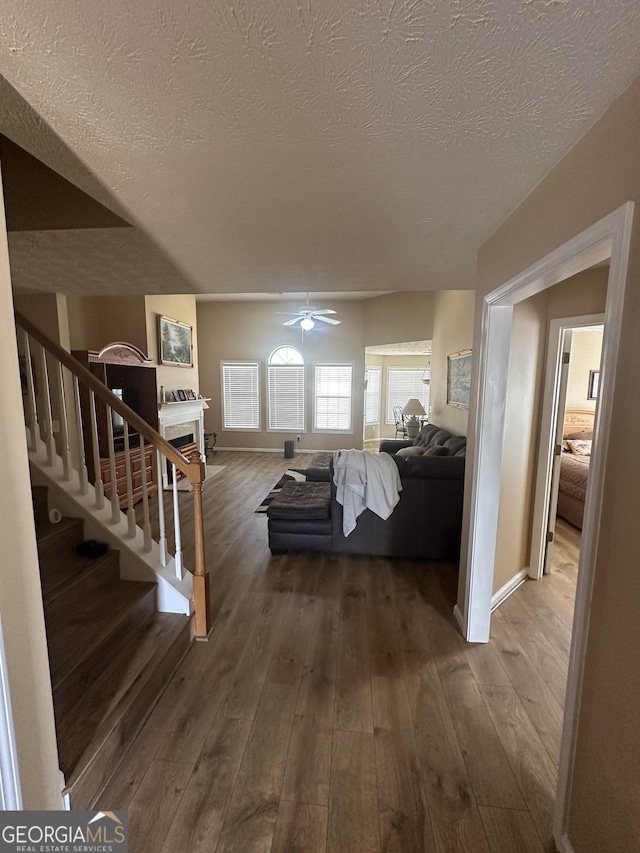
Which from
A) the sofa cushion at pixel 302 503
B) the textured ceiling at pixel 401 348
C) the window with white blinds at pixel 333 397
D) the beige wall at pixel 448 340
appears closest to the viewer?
the sofa cushion at pixel 302 503

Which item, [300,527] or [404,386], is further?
[404,386]

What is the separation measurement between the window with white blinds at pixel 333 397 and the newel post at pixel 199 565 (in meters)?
6.00

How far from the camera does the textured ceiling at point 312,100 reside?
30.3 inches

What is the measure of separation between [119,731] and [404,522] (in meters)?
2.37

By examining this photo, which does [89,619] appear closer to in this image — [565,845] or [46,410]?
[46,410]

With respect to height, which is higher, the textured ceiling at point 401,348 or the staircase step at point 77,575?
the textured ceiling at point 401,348

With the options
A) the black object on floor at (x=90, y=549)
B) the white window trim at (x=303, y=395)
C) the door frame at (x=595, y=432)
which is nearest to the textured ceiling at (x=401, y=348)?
the white window trim at (x=303, y=395)

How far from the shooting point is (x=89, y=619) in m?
1.96

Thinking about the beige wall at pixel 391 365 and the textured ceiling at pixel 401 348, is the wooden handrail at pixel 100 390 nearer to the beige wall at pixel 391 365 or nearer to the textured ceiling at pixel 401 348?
the textured ceiling at pixel 401 348

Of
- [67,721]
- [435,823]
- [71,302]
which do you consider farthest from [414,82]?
[71,302]

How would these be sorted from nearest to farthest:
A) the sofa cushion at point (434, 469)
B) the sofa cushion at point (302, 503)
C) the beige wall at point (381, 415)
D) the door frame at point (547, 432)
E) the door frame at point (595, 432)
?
the door frame at point (595, 432) → the door frame at point (547, 432) → the sofa cushion at point (434, 469) → the sofa cushion at point (302, 503) → the beige wall at point (381, 415)

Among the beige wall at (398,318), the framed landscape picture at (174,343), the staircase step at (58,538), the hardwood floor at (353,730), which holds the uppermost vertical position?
the beige wall at (398,318)

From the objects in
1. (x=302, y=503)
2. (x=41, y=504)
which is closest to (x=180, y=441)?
(x=302, y=503)

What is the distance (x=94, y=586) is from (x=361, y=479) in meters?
2.04
